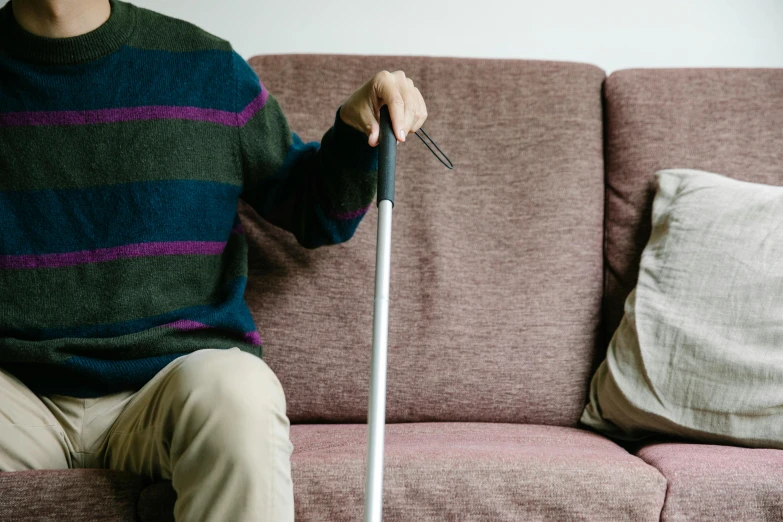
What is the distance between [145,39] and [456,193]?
2.16 ft

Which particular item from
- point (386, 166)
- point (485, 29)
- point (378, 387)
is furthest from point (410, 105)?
point (485, 29)

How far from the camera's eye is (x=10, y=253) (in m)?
1.15

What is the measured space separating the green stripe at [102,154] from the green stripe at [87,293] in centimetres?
14

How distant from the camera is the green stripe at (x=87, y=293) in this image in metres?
1.14

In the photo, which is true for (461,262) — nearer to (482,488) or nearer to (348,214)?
(348,214)

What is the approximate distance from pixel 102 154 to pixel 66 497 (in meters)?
0.53

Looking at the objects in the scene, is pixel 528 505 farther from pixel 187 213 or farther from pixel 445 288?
pixel 187 213

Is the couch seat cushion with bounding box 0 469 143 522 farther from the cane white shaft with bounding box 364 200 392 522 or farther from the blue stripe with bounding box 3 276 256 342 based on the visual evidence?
the cane white shaft with bounding box 364 200 392 522

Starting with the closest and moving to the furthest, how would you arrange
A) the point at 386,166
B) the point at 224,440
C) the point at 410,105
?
the point at 224,440 → the point at 386,166 → the point at 410,105

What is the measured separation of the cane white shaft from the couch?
421 millimetres

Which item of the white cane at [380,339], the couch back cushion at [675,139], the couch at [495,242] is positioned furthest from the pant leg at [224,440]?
the couch back cushion at [675,139]

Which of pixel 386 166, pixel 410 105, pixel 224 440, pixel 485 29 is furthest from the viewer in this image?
pixel 485 29

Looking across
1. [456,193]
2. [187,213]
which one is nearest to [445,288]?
[456,193]

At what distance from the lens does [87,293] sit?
115cm
